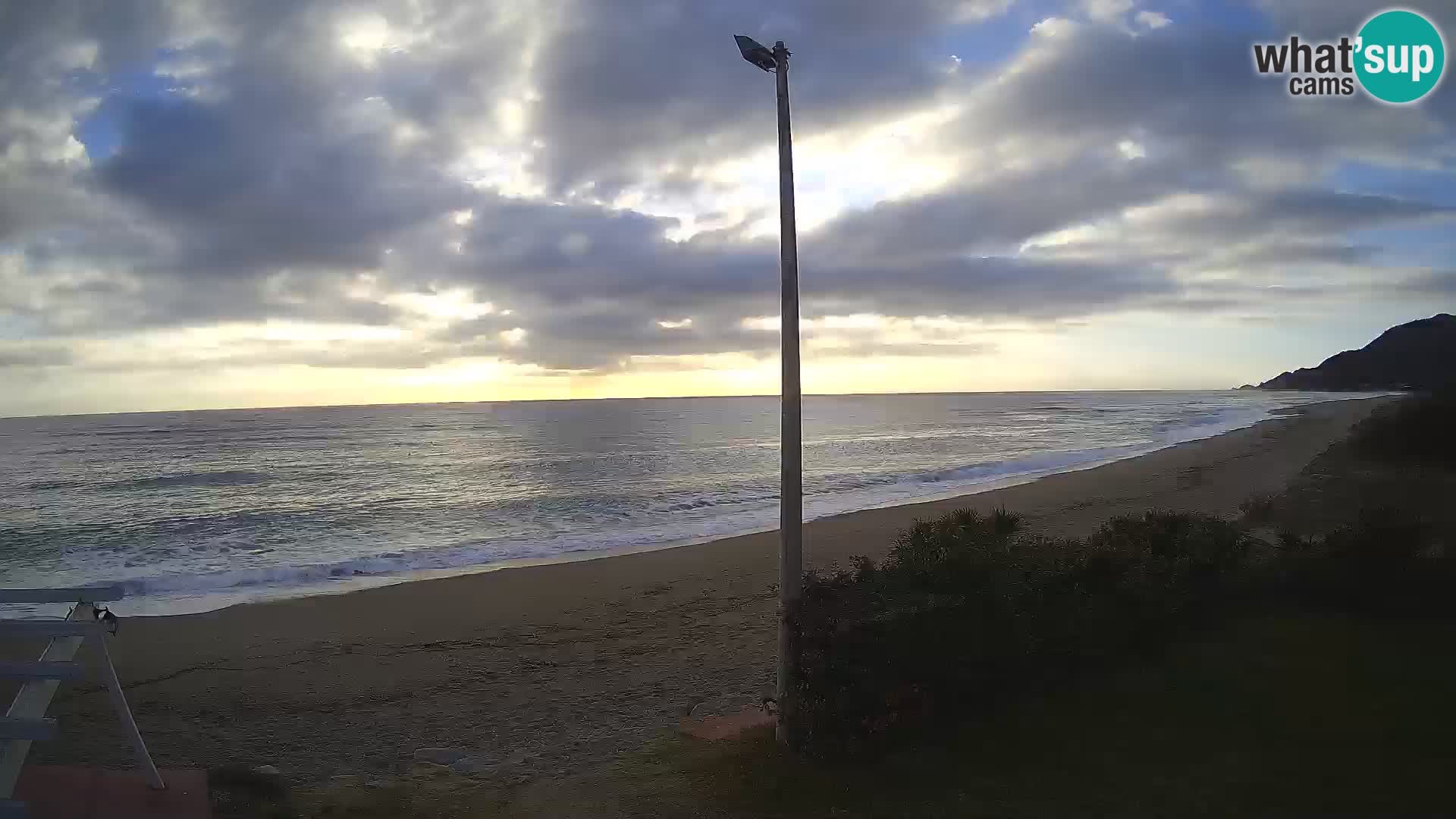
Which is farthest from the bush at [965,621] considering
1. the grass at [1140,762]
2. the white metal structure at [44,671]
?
the white metal structure at [44,671]

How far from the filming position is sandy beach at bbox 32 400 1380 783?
22.4 feet

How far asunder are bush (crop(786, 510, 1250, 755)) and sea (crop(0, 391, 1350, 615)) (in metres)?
11.7

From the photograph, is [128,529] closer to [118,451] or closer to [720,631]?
[720,631]

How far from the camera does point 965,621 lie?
5.21 metres

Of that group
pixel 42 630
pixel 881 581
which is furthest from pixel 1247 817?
pixel 42 630

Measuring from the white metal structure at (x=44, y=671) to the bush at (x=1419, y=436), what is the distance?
85.0 ft

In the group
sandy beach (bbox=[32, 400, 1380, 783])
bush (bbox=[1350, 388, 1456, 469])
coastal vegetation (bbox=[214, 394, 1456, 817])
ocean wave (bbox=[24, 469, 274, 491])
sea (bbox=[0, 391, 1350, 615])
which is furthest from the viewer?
ocean wave (bbox=[24, 469, 274, 491])

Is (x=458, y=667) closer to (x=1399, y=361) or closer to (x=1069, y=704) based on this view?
(x=1069, y=704)

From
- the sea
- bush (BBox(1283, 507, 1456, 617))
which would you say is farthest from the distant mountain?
bush (BBox(1283, 507, 1456, 617))

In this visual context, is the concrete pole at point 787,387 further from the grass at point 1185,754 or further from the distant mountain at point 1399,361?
the distant mountain at point 1399,361

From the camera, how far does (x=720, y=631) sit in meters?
9.96

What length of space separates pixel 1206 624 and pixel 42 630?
26.0 ft

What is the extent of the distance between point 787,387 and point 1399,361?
144 metres

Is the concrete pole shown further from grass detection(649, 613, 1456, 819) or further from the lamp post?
grass detection(649, 613, 1456, 819)
